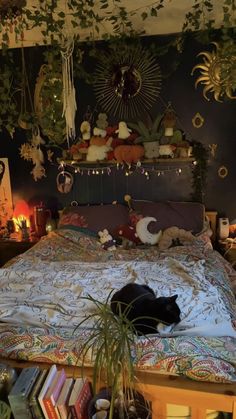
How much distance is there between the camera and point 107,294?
6.48ft

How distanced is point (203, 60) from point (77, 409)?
9.79 ft

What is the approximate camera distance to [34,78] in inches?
137

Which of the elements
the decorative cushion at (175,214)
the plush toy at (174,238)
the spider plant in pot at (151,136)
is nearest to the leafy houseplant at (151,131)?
the spider plant in pot at (151,136)

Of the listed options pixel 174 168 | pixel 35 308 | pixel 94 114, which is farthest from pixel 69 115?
pixel 35 308

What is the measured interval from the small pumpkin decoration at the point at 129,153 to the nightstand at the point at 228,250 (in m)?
1.10

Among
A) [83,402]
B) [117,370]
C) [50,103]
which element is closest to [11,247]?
[50,103]

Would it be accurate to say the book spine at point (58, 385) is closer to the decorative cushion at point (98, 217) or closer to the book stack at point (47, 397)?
the book stack at point (47, 397)

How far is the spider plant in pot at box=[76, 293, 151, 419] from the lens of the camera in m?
0.97

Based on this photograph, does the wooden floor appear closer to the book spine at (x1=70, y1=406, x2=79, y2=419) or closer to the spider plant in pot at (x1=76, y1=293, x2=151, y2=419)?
the spider plant in pot at (x1=76, y1=293, x2=151, y2=419)

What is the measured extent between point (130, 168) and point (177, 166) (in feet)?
1.50

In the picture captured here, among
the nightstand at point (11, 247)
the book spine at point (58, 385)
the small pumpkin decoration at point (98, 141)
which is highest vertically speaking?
the small pumpkin decoration at point (98, 141)

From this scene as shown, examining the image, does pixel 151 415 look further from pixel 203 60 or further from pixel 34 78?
pixel 34 78

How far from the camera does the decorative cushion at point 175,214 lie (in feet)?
10.0

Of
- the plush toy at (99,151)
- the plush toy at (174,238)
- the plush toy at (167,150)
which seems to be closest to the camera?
the plush toy at (174,238)
